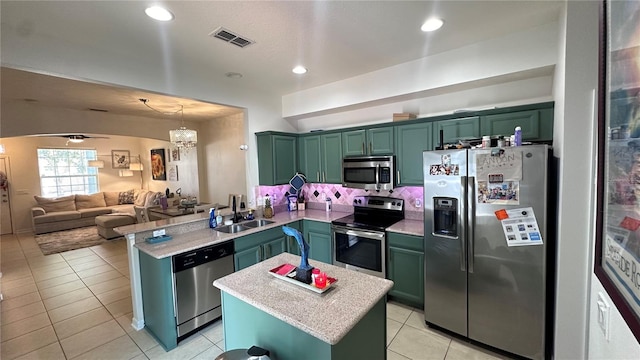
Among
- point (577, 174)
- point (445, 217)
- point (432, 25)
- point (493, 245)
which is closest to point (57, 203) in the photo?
point (445, 217)

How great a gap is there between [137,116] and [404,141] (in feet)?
19.0

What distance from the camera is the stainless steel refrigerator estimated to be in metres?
1.98

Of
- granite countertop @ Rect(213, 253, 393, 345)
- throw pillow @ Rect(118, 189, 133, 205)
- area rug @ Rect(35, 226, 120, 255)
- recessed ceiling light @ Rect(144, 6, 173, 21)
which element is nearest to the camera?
granite countertop @ Rect(213, 253, 393, 345)

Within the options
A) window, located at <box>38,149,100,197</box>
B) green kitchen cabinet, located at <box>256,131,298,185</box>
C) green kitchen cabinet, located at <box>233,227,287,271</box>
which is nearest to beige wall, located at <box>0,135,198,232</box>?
window, located at <box>38,149,100,197</box>

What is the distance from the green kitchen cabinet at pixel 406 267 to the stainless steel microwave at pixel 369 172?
66cm

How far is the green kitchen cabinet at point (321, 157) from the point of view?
3742mm

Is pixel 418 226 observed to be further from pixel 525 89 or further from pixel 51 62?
pixel 51 62

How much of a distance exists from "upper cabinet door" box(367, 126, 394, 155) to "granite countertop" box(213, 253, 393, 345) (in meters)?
1.91

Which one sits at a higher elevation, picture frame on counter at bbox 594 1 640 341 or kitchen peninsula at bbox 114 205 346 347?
picture frame on counter at bbox 594 1 640 341

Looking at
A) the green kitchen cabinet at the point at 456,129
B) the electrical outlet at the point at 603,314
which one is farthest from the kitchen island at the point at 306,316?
the green kitchen cabinet at the point at 456,129

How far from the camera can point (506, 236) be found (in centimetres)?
208

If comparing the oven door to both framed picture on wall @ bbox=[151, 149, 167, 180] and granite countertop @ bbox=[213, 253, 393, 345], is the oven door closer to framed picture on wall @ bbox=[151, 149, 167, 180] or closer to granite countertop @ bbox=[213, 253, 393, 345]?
granite countertop @ bbox=[213, 253, 393, 345]

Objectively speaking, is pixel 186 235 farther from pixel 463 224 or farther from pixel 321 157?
pixel 463 224

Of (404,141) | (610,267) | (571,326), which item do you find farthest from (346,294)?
(404,141)
